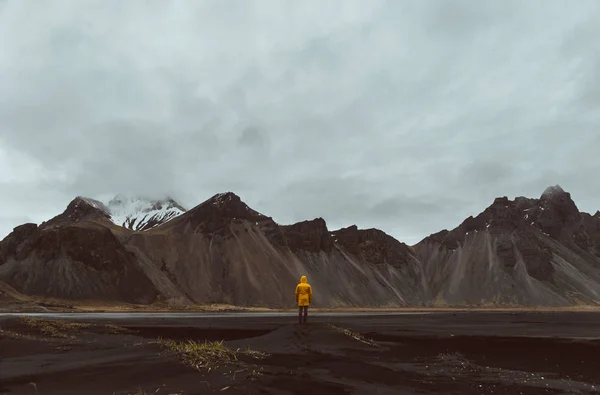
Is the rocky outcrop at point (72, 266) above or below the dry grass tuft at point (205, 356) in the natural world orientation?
above

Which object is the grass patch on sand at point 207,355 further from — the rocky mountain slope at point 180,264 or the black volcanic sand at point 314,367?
the rocky mountain slope at point 180,264

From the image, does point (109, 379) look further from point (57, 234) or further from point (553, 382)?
point (57, 234)

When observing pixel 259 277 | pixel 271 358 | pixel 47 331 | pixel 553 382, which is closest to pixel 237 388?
pixel 271 358

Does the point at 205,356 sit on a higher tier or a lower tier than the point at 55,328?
higher

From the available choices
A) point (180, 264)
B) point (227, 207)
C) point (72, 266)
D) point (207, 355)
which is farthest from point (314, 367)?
point (227, 207)

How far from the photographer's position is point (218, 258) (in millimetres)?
166250

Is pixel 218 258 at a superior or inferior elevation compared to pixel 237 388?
superior

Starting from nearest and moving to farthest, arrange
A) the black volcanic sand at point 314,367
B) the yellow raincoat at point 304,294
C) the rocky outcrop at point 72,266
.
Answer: the black volcanic sand at point 314,367 → the yellow raincoat at point 304,294 → the rocky outcrop at point 72,266

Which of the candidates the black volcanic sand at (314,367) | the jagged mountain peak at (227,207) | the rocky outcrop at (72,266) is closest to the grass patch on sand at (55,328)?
the black volcanic sand at (314,367)

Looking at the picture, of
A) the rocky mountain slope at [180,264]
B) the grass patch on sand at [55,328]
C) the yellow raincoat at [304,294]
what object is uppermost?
the rocky mountain slope at [180,264]

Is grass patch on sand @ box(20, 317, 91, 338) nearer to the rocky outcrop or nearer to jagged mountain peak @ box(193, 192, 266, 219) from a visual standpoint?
the rocky outcrop

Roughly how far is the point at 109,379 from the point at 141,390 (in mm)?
1635

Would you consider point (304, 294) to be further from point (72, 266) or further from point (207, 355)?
point (72, 266)

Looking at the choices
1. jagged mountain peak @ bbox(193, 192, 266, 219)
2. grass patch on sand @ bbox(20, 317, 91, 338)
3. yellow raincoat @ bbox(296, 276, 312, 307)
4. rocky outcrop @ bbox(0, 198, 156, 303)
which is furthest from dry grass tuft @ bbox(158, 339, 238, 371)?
jagged mountain peak @ bbox(193, 192, 266, 219)
